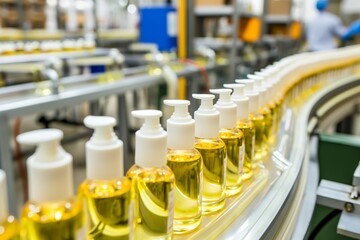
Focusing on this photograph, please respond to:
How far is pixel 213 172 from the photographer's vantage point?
55 cm

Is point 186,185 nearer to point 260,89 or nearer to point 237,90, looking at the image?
point 237,90

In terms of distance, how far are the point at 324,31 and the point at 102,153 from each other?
203 inches

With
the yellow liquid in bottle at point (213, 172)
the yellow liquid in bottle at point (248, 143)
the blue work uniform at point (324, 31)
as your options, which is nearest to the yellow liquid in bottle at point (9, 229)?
the yellow liquid in bottle at point (213, 172)

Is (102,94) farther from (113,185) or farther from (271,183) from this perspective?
(113,185)

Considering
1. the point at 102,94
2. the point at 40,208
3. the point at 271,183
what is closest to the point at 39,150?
the point at 40,208

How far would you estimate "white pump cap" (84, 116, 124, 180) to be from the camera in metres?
0.38

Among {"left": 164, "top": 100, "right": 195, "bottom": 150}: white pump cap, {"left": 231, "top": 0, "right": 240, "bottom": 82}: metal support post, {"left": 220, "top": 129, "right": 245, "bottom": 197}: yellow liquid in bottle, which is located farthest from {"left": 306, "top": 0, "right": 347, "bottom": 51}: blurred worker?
{"left": 164, "top": 100, "right": 195, "bottom": 150}: white pump cap

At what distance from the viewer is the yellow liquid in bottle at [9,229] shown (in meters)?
0.33

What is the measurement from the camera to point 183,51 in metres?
3.04

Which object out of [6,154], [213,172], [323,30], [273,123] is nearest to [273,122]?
[273,123]

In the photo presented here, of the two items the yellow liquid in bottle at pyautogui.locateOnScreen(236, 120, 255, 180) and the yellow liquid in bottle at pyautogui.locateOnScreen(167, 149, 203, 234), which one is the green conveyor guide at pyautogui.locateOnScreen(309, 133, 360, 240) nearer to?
the yellow liquid in bottle at pyautogui.locateOnScreen(236, 120, 255, 180)

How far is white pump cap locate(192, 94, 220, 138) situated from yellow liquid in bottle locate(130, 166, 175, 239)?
0.36 ft

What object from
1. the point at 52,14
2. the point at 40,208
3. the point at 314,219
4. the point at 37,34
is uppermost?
the point at 52,14

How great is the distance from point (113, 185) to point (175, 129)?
5.3 inches
